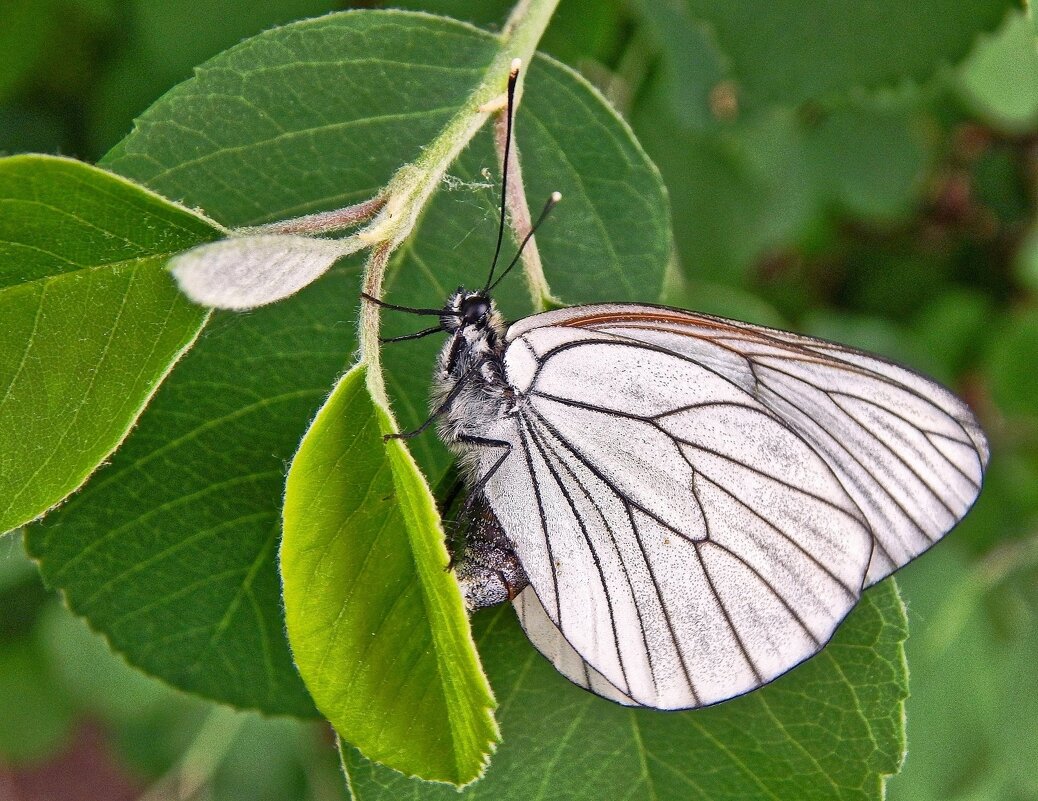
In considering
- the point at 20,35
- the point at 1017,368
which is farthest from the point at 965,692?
the point at 20,35

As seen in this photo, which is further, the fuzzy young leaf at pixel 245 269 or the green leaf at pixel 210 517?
the green leaf at pixel 210 517

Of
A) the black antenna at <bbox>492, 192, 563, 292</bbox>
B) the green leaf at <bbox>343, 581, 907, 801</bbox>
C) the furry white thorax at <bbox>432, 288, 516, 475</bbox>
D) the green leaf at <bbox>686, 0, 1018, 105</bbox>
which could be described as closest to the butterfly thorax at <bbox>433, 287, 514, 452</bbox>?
the furry white thorax at <bbox>432, 288, 516, 475</bbox>

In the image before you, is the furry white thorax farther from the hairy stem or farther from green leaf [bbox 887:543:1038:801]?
green leaf [bbox 887:543:1038:801]

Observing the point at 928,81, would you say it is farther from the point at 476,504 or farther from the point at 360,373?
the point at 360,373

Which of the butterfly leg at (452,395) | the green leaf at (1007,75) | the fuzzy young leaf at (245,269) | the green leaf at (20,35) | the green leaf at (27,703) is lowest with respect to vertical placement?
the green leaf at (27,703)

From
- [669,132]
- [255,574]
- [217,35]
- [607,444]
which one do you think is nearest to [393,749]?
[255,574]

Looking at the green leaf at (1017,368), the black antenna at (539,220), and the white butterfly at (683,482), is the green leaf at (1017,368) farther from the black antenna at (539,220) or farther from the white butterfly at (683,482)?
the black antenna at (539,220)

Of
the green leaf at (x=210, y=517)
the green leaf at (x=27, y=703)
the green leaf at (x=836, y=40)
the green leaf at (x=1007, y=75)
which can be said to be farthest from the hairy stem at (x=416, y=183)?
the green leaf at (x=27, y=703)
